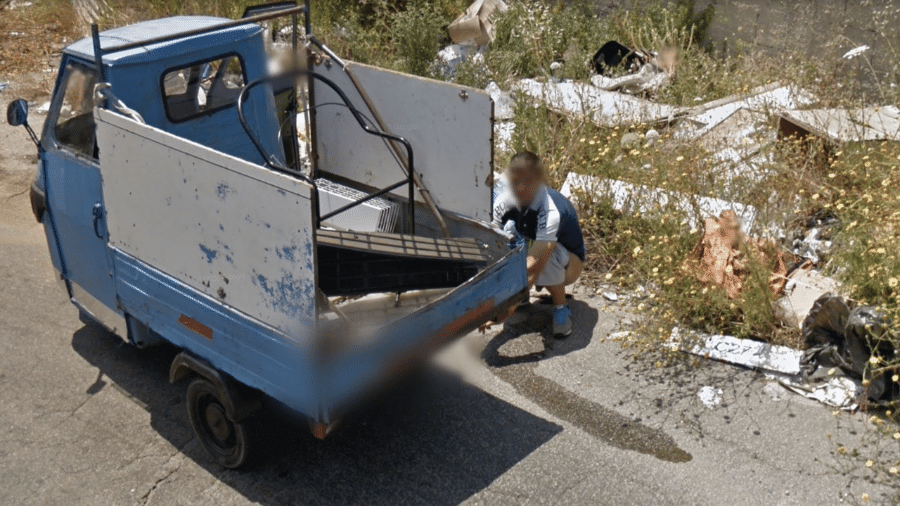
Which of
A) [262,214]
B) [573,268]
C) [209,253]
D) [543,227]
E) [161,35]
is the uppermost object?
[161,35]

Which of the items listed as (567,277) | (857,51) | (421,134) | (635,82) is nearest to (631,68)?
(635,82)

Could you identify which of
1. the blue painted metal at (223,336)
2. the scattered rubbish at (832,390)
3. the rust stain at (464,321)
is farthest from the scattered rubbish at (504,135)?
the blue painted metal at (223,336)

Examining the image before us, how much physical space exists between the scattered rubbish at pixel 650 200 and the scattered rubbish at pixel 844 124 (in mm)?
802

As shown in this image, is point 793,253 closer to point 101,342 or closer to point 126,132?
point 126,132

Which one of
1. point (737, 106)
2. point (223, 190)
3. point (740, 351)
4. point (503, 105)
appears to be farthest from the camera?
point (503, 105)

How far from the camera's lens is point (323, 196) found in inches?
207

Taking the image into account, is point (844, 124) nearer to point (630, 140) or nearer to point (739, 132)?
point (739, 132)

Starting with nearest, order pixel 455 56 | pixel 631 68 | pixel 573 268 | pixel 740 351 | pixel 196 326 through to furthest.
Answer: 1. pixel 196 326
2. pixel 740 351
3. pixel 573 268
4. pixel 631 68
5. pixel 455 56

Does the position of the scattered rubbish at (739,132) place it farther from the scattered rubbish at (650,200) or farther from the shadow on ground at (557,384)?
the shadow on ground at (557,384)

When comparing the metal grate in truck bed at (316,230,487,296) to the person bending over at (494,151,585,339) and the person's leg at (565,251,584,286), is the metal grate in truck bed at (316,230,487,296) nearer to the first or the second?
the person bending over at (494,151,585,339)

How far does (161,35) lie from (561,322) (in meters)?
2.88

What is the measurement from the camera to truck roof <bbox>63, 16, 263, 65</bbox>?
457cm

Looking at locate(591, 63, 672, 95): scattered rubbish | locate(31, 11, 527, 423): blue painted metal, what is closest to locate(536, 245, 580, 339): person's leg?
locate(31, 11, 527, 423): blue painted metal

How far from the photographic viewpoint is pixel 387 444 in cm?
452
